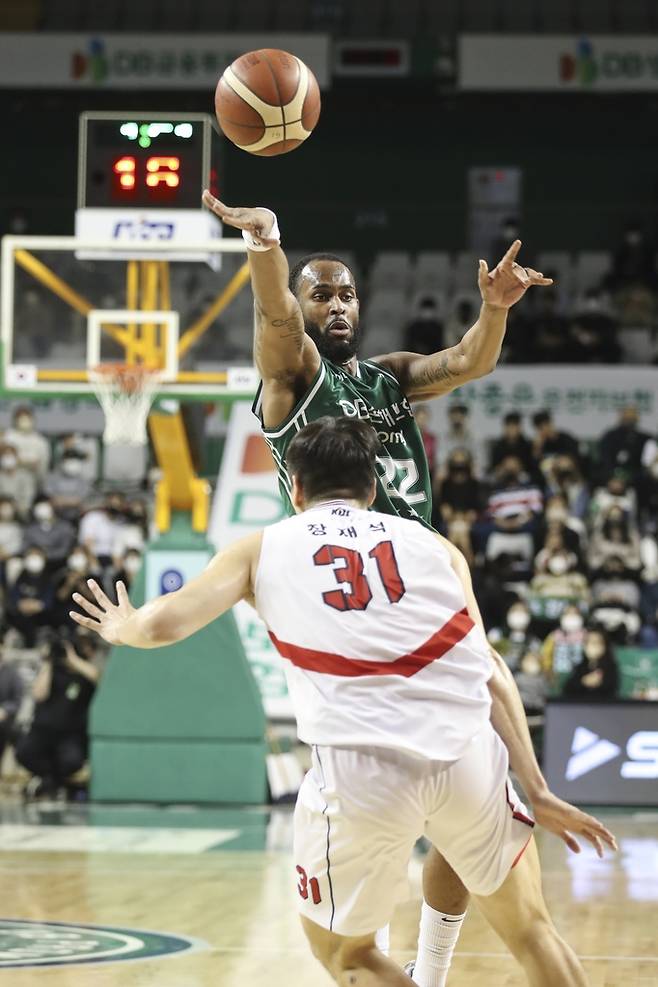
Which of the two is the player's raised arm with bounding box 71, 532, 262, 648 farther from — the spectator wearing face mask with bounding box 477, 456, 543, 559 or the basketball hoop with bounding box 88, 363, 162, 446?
the spectator wearing face mask with bounding box 477, 456, 543, 559

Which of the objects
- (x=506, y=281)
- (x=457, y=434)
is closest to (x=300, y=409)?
(x=506, y=281)

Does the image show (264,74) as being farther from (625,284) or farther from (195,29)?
(195,29)

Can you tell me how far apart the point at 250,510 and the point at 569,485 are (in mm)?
3762

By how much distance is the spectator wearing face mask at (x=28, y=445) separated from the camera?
710 inches

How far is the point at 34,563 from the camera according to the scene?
16.0 meters

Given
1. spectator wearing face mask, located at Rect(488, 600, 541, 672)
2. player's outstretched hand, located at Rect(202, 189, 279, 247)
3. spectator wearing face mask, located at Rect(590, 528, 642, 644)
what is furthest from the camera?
spectator wearing face mask, located at Rect(590, 528, 642, 644)

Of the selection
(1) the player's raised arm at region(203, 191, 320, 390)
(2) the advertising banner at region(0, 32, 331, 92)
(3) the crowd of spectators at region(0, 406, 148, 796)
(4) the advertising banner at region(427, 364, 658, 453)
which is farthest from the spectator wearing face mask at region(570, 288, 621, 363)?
(1) the player's raised arm at region(203, 191, 320, 390)

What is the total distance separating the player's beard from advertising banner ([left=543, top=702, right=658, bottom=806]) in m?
8.09

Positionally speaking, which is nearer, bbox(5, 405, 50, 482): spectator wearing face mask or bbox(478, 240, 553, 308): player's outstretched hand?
bbox(478, 240, 553, 308): player's outstretched hand

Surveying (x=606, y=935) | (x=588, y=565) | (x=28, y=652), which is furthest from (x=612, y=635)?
(x=606, y=935)

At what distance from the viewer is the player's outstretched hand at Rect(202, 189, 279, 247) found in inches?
171

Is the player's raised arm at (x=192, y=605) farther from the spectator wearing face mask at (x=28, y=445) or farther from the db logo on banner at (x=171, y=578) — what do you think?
the spectator wearing face mask at (x=28, y=445)

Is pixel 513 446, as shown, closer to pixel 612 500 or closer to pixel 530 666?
pixel 612 500

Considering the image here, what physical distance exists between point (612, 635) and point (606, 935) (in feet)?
25.5
